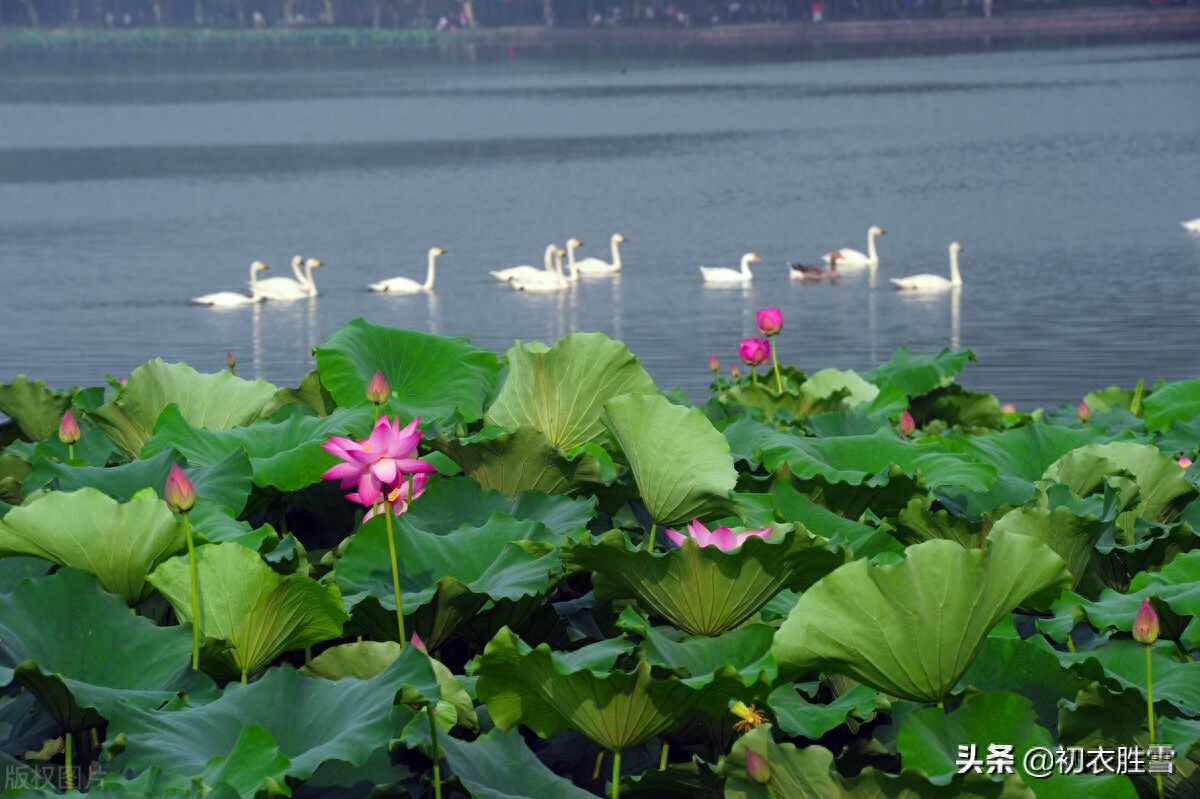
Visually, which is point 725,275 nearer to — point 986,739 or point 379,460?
point 379,460

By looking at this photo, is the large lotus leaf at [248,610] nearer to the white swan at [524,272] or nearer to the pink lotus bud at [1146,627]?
the pink lotus bud at [1146,627]

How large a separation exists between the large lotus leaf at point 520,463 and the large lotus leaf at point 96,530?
2.01 feet

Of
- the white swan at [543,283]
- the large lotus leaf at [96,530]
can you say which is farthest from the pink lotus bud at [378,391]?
the white swan at [543,283]

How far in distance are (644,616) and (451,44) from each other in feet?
345

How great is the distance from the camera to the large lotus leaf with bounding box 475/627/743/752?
2041 millimetres

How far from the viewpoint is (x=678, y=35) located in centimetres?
9644

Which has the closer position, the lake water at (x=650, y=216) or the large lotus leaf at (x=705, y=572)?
the large lotus leaf at (x=705, y=572)

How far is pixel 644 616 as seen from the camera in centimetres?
252

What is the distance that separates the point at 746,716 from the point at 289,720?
0.58m

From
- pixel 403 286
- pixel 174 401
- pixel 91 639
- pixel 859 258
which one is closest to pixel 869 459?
pixel 174 401

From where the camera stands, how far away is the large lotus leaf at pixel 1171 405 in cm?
462

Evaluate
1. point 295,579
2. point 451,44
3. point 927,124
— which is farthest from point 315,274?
point 451,44

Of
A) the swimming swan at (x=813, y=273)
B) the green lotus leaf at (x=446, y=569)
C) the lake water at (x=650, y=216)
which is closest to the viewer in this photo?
the green lotus leaf at (x=446, y=569)

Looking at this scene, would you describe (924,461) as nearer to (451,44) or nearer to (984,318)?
(984,318)
